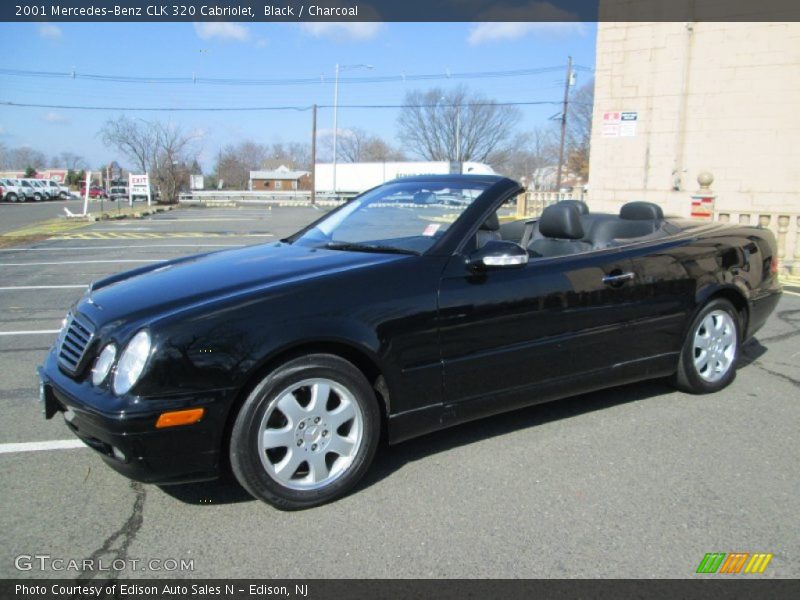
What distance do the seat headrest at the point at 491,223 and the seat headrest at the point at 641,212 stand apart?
56.0 inches

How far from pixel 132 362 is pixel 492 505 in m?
1.72

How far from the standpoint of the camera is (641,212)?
4.82 meters

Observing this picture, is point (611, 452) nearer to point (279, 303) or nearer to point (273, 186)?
point (279, 303)

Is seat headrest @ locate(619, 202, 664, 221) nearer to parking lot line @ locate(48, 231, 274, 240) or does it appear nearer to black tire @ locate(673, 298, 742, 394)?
black tire @ locate(673, 298, 742, 394)

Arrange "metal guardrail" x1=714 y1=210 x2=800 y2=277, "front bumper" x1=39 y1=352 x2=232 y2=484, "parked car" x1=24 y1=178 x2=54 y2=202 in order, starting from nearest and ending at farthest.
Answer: "front bumper" x1=39 y1=352 x2=232 y2=484
"metal guardrail" x1=714 y1=210 x2=800 y2=277
"parked car" x1=24 y1=178 x2=54 y2=202

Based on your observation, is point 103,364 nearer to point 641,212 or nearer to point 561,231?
point 561,231

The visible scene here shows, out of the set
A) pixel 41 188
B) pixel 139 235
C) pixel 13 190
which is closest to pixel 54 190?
pixel 41 188

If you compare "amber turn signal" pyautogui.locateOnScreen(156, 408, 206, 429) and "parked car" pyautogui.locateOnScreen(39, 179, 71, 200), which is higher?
"parked car" pyautogui.locateOnScreen(39, 179, 71, 200)

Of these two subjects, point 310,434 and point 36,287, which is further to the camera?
point 36,287

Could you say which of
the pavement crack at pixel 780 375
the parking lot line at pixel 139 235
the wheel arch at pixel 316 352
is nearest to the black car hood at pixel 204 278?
the wheel arch at pixel 316 352

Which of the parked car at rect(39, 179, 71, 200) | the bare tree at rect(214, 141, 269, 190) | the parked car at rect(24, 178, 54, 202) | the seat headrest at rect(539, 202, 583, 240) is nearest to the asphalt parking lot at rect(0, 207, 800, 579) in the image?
the seat headrest at rect(539, 202, 583, 240)

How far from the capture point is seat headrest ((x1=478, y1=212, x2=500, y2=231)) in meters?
3.67

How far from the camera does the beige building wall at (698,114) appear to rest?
46.7 feet
